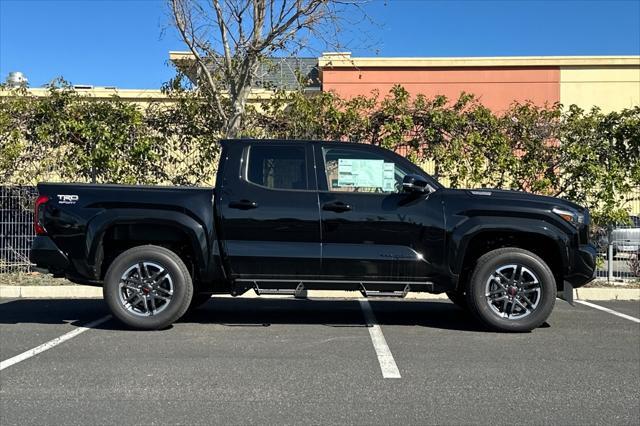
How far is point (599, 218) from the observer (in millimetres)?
10164

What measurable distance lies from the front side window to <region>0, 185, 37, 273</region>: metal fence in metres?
6.38

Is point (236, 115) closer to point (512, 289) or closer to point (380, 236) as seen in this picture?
point (380, 236)

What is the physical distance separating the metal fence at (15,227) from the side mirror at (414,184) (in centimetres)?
716

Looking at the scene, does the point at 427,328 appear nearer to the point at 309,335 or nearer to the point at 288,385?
the point at 309,335

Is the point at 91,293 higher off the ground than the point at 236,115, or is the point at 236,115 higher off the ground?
the point at 236,115

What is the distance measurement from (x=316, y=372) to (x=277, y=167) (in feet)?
8.11

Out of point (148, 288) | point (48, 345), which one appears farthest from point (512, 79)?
point (48, 345)

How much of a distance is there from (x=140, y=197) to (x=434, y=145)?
5.76 m

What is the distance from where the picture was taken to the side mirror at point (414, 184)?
6.28m

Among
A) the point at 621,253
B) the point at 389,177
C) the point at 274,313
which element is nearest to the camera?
the point at 389,177

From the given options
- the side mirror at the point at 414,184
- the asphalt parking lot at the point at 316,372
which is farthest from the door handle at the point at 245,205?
the side mirror at the point at 414,184

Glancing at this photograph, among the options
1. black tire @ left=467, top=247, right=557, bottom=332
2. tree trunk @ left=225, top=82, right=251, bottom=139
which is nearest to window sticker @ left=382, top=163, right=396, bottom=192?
black tire @ left=467, top=247, right=557, bottom=332

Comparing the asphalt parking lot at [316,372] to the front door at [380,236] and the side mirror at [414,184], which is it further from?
the side mirror at [414,184]

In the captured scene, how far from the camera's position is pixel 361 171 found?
667 cm
